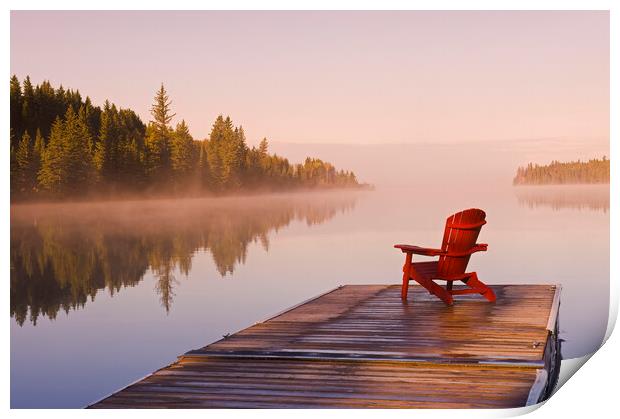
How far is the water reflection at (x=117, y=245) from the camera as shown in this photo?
Answer: 16375mm

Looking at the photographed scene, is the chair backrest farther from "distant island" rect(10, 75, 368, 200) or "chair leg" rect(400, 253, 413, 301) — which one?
"distant island" rect(10, 75, 368, 200)

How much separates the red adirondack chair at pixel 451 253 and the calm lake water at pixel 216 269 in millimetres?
1771

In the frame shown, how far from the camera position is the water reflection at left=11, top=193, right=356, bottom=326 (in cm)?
1638

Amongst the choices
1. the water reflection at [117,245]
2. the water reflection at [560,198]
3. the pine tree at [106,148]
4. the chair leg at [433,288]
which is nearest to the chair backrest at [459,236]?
the chair leg at [433,288]

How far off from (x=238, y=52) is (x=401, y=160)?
4.74 m

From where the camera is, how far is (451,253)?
7531mm

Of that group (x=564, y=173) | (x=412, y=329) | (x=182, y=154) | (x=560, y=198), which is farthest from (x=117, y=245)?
(x=412, y=329)

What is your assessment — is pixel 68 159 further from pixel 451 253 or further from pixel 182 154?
pixel 451 253

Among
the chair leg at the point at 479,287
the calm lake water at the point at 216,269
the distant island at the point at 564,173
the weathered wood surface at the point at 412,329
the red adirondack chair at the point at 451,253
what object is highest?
the distant island at the point at 564,173

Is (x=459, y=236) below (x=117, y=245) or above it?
above

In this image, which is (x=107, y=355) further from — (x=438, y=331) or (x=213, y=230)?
(x=213, y=230)

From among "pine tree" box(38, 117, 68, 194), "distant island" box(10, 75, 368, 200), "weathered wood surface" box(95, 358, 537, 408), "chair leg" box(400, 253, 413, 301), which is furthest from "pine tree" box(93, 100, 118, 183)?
"weathered wood surface" box(95, 358, 537, 408)

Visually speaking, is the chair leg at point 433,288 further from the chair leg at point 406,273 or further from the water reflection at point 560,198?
the water reflection at point 560,198

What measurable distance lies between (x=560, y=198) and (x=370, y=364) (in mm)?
26733
